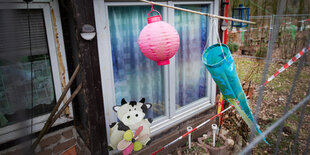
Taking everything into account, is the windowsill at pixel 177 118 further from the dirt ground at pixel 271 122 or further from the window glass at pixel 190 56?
the dirt ground at pixel 271 122

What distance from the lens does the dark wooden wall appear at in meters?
1.78

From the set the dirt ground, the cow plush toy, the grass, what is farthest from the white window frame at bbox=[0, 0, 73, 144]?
the grass

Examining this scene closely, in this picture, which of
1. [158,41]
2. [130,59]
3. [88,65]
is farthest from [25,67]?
[130,59]

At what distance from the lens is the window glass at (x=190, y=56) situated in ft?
10.3

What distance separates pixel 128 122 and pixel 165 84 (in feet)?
3.93

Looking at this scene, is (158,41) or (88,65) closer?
(158,41)

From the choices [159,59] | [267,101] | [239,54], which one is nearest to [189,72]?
[159,59]

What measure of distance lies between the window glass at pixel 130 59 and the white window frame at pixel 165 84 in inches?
5.0

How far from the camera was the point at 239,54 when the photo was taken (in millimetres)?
9758

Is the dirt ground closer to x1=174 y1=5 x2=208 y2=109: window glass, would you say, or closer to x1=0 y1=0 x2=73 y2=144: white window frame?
x1=174 y1=5 x2=208 y2=109: window glass

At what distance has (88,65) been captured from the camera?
6.22 ft

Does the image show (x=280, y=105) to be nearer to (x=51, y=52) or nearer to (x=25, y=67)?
(x=51, y=52)

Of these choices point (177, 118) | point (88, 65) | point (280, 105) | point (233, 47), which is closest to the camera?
point (88, 65)

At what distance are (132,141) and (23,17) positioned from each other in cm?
172
